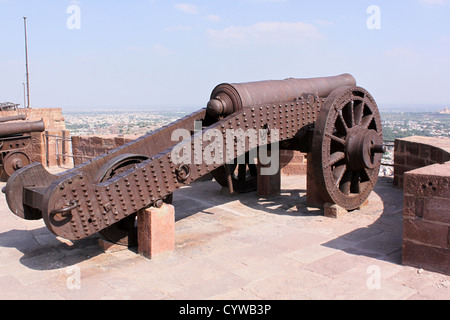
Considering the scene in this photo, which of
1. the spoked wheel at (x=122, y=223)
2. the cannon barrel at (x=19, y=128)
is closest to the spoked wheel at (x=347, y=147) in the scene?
the spoked wheel at (x=122, y=223)

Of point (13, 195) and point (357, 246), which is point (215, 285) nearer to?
point (357, 246)

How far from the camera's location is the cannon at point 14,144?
936 centimetres

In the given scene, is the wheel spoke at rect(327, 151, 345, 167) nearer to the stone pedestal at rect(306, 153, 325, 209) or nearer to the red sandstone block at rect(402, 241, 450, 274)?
the stone pedestal at rect(306, 153, 325, 209)

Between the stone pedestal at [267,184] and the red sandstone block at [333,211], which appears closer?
the red sandstone block at [333,211]

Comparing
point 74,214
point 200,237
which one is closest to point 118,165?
point 74,214

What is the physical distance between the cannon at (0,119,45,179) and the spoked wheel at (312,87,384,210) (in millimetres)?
6725

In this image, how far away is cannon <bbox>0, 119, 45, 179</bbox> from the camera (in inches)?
368

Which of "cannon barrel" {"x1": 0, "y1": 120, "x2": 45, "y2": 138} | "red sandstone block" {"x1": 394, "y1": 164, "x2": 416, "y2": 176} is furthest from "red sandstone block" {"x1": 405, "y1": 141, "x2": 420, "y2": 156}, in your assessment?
"cannon barrel" {"x1": 0, "y1": 120, "x2": 45, "y2": 138}

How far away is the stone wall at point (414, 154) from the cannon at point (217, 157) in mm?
1236

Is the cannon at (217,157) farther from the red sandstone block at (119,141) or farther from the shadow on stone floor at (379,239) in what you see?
the red sandstone block at (119,141)

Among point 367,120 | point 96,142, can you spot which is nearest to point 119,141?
point 96,142

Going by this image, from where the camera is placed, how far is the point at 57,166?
1129 cm

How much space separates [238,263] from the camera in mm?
4176
